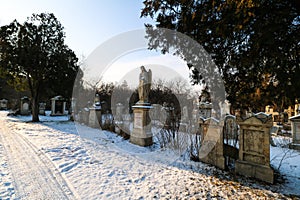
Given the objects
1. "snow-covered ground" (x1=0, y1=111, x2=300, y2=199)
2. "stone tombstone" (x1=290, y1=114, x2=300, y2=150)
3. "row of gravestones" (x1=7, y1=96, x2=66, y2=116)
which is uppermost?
"row of gravestones" (x1=7, y1=96, x2=66, y2=116)

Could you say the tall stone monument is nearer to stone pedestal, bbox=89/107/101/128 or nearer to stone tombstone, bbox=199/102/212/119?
stone tombstone, bbox=199/102/212/119

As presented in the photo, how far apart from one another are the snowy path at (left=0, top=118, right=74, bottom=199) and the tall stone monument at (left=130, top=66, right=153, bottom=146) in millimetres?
3499

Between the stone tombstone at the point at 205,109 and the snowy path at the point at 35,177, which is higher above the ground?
the stone tombstone at the point at 205,109

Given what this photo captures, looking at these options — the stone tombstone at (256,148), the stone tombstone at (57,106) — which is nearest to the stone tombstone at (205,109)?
the stone tombstone at (256,148)

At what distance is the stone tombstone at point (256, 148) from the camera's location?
4.21m

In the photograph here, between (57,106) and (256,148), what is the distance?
73.1ft

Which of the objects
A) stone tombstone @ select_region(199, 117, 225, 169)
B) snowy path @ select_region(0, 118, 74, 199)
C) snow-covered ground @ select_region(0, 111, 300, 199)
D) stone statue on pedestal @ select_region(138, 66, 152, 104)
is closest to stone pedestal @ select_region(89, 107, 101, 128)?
stone statue on pedestal @ select_region(138, 66, 152, 104)

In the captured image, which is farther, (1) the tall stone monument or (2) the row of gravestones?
(2) the row of gravestones

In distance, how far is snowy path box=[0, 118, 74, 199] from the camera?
328 cm

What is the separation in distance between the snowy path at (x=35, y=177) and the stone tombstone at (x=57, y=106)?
17122 millimetres

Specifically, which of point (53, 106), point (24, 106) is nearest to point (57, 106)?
point (53, 106)

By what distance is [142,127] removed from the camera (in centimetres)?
767

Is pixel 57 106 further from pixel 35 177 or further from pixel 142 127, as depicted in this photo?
pixel 35 177

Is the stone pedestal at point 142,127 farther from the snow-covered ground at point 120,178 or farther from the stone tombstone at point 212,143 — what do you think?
the stone tombstone at point 212,143
